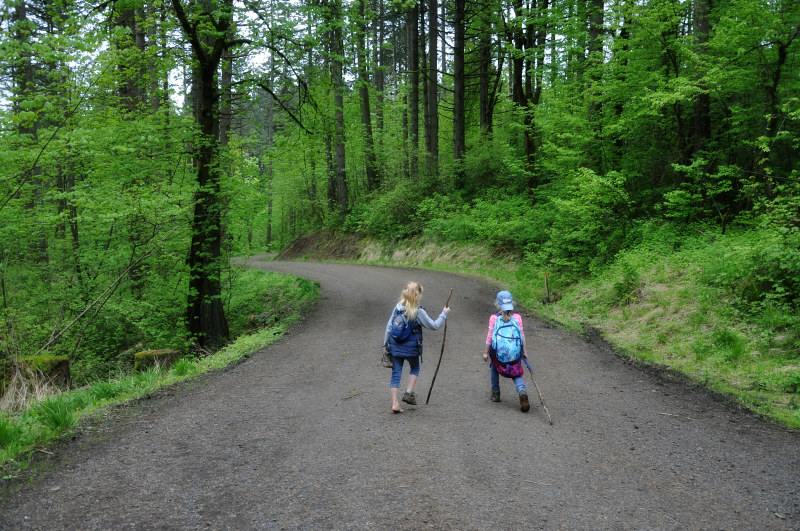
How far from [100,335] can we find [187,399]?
7420 millimetres

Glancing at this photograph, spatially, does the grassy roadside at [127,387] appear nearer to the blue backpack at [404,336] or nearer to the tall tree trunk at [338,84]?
the blue backpack at [404,336]

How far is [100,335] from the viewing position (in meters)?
12.5

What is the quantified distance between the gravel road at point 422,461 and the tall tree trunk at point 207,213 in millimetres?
4196

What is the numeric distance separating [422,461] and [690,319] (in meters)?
6.98

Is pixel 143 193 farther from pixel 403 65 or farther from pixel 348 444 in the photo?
pixel 403 65

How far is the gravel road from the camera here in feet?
12.1

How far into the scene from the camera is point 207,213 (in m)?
11.5

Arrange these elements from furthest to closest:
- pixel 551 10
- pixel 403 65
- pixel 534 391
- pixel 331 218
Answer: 1. pixel 403 65
2. pixel 331 218
3. pixel 551 10
4. pixel 534 391

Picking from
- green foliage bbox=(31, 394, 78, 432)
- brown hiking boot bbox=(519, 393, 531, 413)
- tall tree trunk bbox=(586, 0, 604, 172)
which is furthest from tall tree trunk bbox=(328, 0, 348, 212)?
green foliage bbox=(31, 394, 78, 432)

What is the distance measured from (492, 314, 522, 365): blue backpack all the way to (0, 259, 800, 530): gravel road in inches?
27.0

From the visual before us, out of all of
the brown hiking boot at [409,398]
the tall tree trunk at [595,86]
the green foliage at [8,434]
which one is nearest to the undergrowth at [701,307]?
the tall tree trunk at [595,86]

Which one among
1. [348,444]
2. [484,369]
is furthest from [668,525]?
[484,369]

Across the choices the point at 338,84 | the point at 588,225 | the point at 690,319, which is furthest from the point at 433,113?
the point at 690,319

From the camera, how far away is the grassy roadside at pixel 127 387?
16.1 ft
